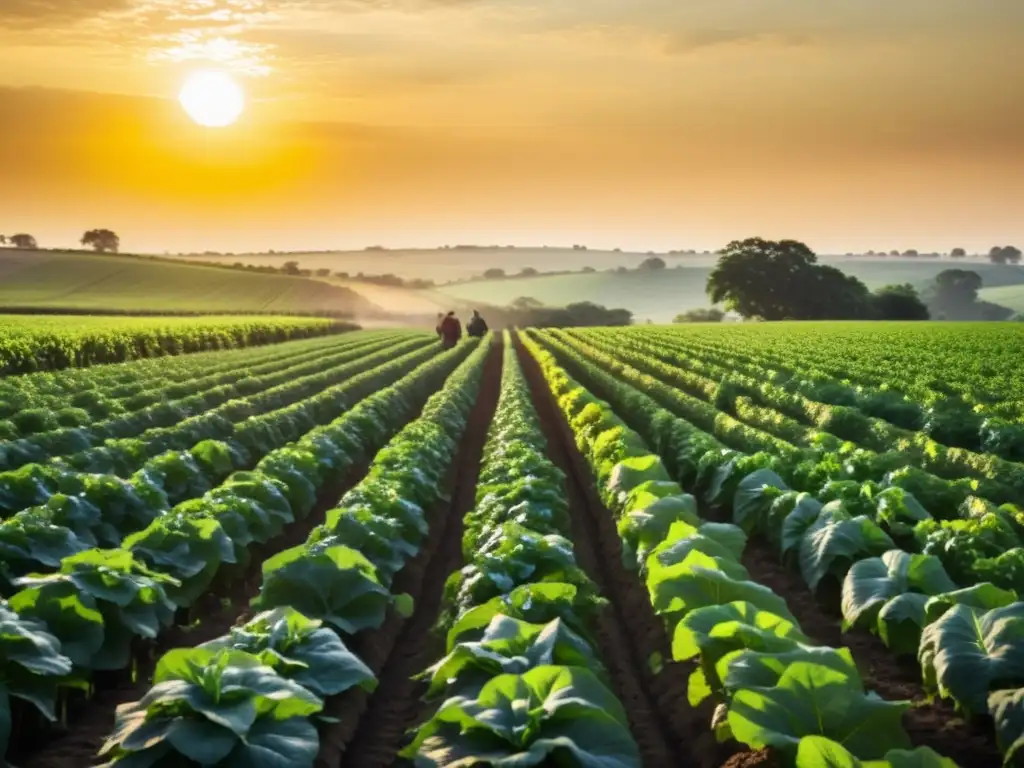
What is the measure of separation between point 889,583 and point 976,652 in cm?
130

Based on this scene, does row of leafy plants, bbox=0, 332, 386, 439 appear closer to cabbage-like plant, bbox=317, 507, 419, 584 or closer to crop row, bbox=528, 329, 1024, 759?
cabbage-like plant, bbox=317, 507, 419, 584

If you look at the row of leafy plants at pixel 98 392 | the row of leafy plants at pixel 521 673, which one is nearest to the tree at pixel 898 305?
the row of leafy plants at pixel 98 392

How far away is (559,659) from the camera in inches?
215

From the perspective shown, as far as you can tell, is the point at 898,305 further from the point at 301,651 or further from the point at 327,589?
the point at 301,651

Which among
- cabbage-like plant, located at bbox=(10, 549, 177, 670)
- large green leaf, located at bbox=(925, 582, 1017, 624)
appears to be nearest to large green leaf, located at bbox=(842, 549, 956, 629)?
large green leaf, located at bbox=(925, 582, 1017, 624)

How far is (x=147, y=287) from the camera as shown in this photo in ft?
344

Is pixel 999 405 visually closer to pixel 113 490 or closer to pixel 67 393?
pixel 113 490

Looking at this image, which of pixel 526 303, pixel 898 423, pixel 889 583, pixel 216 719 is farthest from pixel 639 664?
pixel 526 303

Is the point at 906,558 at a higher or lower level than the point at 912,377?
higher

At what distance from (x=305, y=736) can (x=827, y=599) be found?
4.84m

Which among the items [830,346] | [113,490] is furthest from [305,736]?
[830,346]

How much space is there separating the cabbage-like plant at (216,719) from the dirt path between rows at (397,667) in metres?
1.20

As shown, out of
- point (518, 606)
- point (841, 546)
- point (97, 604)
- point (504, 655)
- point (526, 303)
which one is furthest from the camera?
point (526, 303)

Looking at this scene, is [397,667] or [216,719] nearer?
[216,719]
